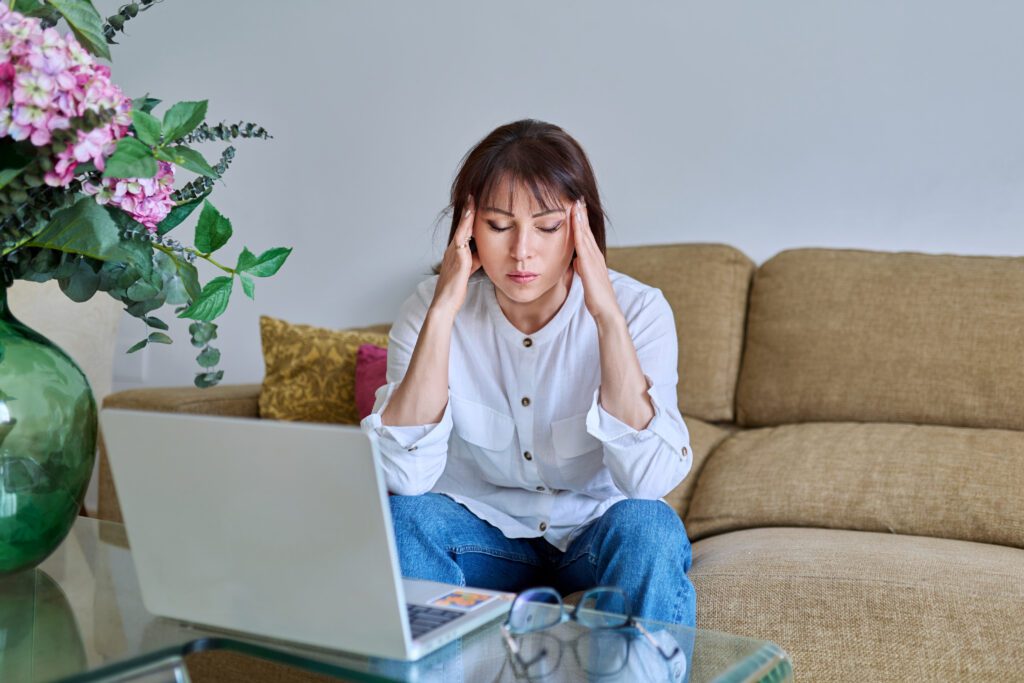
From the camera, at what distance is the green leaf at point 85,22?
43.7 inches

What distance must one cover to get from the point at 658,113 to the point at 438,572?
1.58m

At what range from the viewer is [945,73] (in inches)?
90.7

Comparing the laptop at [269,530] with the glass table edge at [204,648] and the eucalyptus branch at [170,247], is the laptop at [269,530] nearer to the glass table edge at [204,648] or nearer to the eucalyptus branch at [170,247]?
the glass table edge at [204,648]

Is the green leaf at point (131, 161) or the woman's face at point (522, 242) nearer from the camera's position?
the green leaf at point (131, 161)

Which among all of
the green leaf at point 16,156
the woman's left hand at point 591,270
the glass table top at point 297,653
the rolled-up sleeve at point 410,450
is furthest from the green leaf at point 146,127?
the woman's left hand at point 591,270

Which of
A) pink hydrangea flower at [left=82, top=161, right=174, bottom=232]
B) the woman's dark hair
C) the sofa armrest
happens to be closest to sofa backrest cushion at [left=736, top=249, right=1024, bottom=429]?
the woman's dark hair

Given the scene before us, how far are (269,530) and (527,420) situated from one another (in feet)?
2.47

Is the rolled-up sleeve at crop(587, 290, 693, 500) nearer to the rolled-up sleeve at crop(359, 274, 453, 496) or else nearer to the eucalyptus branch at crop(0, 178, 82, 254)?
the rolled-up sleeve at crop(359, 274, 453, 496)

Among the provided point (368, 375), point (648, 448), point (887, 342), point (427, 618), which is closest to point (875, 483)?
point (887, 342)

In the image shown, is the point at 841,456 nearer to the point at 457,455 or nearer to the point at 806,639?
the point at 806,639

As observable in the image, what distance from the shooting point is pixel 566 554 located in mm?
1524

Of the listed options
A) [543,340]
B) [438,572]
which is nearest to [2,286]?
[438,572]

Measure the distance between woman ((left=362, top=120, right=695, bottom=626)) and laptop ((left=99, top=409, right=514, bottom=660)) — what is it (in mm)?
473

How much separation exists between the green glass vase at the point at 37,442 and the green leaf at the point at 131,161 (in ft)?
0.98
